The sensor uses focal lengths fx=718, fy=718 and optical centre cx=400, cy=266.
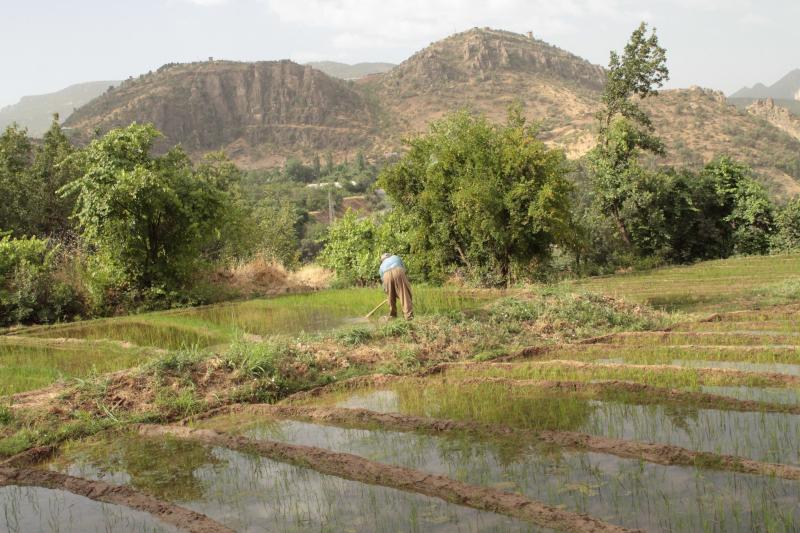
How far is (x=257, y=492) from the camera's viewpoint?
6.44 m

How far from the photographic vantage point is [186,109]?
10269 cm

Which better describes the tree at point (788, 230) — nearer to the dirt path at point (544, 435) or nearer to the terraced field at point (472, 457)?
the terraced field at point (472, 457)

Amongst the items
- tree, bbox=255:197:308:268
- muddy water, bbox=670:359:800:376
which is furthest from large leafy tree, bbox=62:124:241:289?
tree, bbox=255:197:308:268

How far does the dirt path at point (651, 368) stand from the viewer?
29.0 ft

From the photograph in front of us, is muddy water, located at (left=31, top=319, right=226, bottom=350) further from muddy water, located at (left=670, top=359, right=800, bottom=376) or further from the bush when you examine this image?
muddy water, located at (left=670, top=359, right=800, bottom=376)

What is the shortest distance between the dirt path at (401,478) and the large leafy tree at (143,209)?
13.3m

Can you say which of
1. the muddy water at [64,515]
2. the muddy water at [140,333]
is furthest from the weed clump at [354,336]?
the muddy water at [64,515]

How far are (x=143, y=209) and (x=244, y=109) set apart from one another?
9398 centimetres

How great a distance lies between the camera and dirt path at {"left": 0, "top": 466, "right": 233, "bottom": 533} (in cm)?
570

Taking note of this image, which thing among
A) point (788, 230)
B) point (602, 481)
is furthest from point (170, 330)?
point (788, 230)

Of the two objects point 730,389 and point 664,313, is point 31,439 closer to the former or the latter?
point 730,389

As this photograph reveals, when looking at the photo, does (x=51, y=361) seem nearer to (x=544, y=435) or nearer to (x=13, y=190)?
(x=544, y=435)

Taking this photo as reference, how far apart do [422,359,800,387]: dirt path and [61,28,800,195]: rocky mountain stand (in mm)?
59703

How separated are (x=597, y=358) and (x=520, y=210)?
976 centimetres
